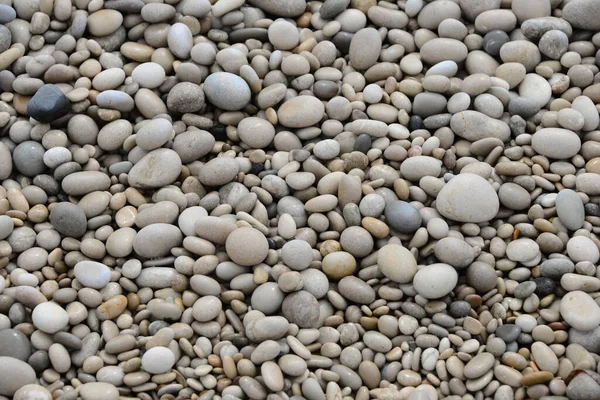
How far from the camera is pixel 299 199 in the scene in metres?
1.45

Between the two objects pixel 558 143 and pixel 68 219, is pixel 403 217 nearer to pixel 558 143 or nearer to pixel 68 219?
pixel 558 143

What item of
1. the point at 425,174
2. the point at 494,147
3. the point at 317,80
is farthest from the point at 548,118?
the point at 317,80

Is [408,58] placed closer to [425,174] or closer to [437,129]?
[437,129]

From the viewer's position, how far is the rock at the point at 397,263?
131 cm

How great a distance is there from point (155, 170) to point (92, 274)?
244mm

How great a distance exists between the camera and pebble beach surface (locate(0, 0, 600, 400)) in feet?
4.09

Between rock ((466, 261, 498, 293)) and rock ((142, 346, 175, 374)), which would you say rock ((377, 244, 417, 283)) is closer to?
rock ((466, 261, 498, 293))

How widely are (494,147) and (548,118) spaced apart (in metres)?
0.14

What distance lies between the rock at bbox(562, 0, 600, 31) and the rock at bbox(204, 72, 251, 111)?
0.74 metres

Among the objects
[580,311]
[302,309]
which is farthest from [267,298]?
[580,311]

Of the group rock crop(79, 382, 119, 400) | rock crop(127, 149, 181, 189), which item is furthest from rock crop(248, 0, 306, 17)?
rock crop(79, 382, 119, 400)

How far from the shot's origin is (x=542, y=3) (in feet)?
5.36

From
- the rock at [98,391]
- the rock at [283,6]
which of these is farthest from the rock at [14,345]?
the rock at [283,6]

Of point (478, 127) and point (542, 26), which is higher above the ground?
point (542, 26)
